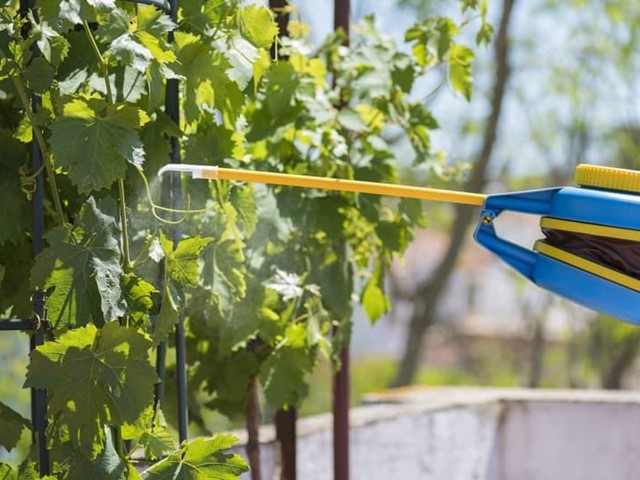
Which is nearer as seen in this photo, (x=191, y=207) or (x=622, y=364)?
(x=191, y=207)

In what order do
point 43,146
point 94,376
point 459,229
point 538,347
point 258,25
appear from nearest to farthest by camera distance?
point 94,376 → point 43,146 → point 258,25 → point 459,229 → point 538,347

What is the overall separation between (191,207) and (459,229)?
28.3 ft

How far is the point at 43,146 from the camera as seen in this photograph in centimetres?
181

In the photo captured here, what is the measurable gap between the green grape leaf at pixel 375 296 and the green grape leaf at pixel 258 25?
825 mm

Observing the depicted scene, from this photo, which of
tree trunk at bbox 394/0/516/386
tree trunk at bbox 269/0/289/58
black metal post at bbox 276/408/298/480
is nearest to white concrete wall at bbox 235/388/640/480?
black metal post at bbox 276/408/298/480

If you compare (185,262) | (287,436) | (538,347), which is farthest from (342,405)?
(538,347)

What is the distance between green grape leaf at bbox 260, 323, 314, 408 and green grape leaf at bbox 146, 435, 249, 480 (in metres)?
0.62

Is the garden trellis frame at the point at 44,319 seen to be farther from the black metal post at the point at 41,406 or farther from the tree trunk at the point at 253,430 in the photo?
the tree trunk at the point at 253,430

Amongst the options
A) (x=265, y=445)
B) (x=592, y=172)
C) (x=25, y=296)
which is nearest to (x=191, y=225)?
(x=25, y=296)

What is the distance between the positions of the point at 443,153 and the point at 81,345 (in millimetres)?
1326

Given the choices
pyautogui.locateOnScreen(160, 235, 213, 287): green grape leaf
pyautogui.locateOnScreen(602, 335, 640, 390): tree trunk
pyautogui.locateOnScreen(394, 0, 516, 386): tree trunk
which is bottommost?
pyautogui.locateOnScreen(602, 335, 640, 390): tree trunk

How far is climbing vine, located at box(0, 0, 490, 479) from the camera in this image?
5.66 feet

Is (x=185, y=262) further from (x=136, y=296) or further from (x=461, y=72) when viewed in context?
(x=461, y=72)

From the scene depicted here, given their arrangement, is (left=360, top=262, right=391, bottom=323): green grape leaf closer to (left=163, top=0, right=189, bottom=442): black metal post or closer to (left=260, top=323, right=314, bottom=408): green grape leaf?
(left=260, top=323, right=314, bottom=408): green grape leaf
